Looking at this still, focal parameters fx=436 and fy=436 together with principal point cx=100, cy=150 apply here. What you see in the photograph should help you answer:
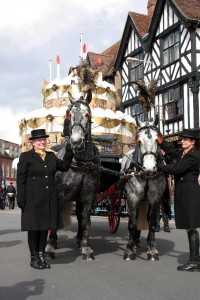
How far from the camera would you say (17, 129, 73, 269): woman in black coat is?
6.27 metres

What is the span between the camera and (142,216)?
7.59 metres

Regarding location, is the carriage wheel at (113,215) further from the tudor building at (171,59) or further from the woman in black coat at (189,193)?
the tudor building at (171,59)

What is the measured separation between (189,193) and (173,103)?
1906cm

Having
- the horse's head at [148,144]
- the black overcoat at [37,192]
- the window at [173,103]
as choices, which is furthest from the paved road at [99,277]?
the window at [173,103]

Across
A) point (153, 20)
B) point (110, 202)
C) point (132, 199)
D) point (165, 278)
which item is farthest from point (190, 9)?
point (165, 278)

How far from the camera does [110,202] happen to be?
1016cm

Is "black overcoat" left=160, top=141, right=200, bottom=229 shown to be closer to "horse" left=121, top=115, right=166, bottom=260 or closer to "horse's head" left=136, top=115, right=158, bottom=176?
"horse's head" left=136, top=115, right=158, bottom=176

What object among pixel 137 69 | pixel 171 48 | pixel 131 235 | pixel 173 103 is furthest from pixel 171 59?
pixel 131 235

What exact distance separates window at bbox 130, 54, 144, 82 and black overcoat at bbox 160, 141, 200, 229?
2201cm

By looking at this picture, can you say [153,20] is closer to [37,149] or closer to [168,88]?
[168,88]

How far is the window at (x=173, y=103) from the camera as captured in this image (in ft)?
79.4

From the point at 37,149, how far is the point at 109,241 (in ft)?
11.9

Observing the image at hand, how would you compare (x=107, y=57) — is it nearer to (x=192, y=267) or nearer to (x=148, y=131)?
(x=148, y=131)

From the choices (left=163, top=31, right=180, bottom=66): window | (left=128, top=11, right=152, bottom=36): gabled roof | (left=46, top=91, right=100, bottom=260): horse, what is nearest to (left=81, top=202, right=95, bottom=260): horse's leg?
(left=46, top=91, right=100, bottom=260): horse
